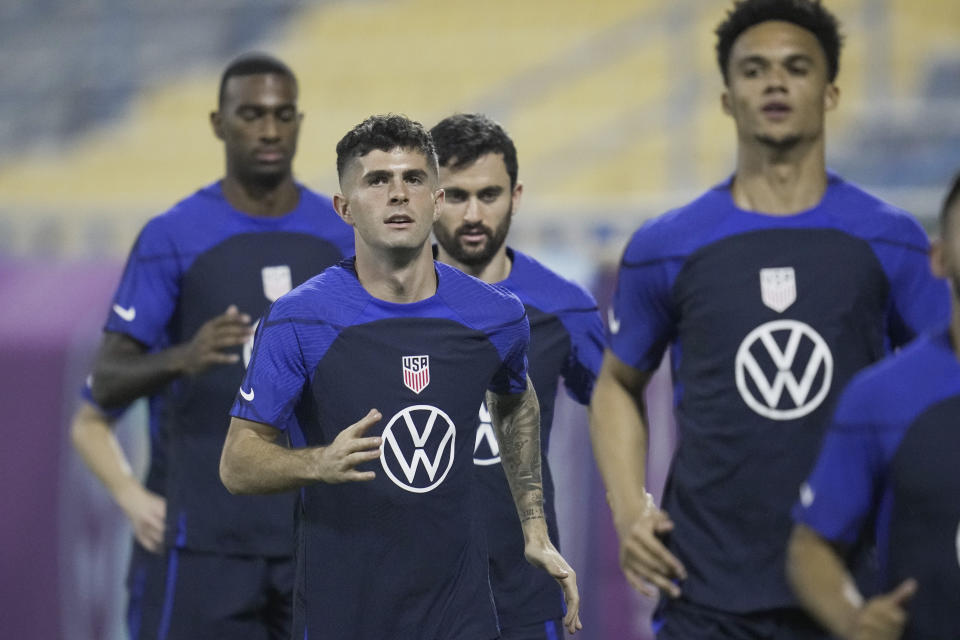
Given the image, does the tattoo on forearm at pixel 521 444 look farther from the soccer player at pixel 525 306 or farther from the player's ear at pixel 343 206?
the player's ear at pixel 343 206

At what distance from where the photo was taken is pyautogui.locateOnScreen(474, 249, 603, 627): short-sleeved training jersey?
4602mm

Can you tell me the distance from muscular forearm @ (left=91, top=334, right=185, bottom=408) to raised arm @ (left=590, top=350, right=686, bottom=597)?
140 centimetres

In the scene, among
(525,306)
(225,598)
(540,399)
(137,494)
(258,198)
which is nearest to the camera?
(540,399)

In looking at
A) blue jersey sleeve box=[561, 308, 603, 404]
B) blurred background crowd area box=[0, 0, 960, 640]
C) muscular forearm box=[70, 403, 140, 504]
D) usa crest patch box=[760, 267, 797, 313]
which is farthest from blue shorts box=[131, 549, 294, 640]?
blurred background crowd area box=[0, 0, 960, 640]

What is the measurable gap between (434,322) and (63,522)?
4.21 meters

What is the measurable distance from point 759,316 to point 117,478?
271 centimetres

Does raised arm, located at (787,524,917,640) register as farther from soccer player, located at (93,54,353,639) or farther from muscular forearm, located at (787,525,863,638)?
soccer player, located at (93,54,353,639)

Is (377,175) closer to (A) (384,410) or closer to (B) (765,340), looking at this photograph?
(A) (384,410)

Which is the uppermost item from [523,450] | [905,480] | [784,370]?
[784,370]

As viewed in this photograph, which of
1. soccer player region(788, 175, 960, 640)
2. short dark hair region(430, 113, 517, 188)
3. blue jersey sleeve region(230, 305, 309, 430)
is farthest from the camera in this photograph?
short dark hair region(430, 113, 517, 188)

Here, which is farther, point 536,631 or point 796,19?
point 536,631

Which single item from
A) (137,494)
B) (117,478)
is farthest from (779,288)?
(117,478)

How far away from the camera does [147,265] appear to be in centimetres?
521

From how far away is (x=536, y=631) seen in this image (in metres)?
4.61
